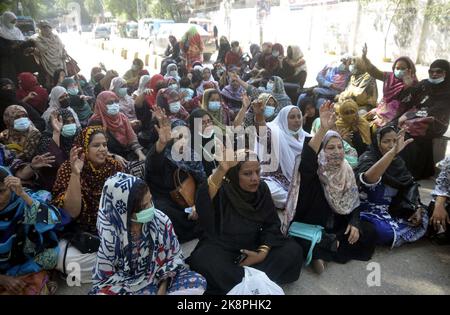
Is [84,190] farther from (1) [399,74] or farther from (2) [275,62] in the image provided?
(2) [275,62]

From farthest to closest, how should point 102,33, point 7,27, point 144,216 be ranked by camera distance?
point 102,33, point 7,27, point 144,216

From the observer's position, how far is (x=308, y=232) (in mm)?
2756

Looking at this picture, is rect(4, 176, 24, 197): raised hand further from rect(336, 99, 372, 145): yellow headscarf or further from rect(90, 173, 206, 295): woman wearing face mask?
rect(336, 99, 372, 145): yellow headscarf

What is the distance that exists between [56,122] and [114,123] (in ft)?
2.91

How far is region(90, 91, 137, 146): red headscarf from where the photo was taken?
13.9 ft

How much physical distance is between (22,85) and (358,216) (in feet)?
16.0

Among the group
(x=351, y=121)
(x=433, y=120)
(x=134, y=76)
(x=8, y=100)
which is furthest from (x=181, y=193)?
(x=134, y=76)

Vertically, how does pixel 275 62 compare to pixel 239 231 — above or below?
above

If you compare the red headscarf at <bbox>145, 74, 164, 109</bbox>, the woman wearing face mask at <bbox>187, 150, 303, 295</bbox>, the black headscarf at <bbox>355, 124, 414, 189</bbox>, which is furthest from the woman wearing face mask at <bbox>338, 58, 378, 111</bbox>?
the woman wearing face mask at <bbox>187, 150, 303, 295</bbox>

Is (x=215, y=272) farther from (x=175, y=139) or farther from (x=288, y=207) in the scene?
(x=175, y=139)

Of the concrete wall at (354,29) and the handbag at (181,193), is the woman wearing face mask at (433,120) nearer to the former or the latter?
the handbag at (181,193)

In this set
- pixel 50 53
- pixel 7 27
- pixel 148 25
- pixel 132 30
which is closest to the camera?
pixel 7 27

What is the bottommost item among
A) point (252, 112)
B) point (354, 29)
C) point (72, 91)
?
point (252, 112)

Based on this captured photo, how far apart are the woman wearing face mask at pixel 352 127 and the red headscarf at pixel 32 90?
4077 millimetres
